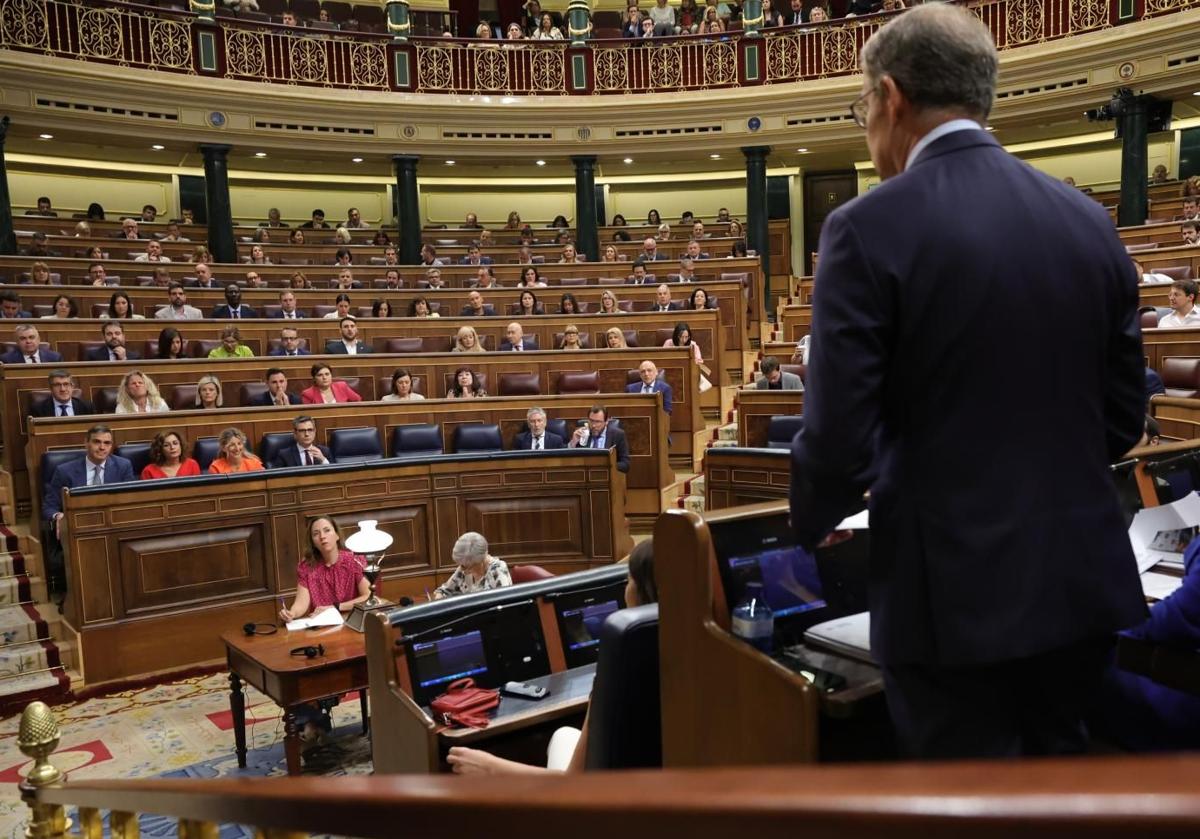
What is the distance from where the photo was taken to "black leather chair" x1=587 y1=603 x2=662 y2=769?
1579 millimetres

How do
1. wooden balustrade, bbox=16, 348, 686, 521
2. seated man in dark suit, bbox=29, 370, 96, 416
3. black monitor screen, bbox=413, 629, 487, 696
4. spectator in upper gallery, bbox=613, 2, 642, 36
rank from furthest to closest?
spectator in upper gallery, bbox=613, 2, 642, 36 → seated man in dark suit, bbox=29, 370, 96, 416 → wooden balustrade, bbox=16, 348, 686, 521 → black monitor screen, bbox=413, 629, 487, 696

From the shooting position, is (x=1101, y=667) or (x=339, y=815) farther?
(x=1101, y=667)

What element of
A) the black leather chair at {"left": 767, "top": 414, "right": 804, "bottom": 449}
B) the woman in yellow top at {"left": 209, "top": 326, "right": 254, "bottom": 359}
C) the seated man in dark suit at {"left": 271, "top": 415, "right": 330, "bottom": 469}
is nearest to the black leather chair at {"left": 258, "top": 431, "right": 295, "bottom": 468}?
the seated man in dark suit at {"left": 271, "top": 415, "right": 330, "bottom": 469}

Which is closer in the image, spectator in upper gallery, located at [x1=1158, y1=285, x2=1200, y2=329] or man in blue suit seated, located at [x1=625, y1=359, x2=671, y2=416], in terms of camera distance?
spectator in upper gallery, located at [x1=1158, y1=285, x2=1200, y2=329]

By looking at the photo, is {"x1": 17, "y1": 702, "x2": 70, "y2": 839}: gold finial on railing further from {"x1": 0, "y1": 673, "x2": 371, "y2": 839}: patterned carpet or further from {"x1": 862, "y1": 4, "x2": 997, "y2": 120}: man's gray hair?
{"x1": 862, "y1": 4, "x2": 997, "y2": 120}: man's gray hair

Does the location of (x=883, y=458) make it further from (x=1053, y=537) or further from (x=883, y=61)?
(x=883, y=61)

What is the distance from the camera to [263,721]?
4336 millimetres

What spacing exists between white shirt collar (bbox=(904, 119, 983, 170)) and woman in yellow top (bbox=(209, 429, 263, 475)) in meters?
4.94

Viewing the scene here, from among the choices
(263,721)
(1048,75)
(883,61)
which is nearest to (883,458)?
(883,61)

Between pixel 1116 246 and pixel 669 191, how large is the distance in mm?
15287

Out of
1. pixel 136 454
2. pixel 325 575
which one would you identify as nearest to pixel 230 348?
pixel 136 454

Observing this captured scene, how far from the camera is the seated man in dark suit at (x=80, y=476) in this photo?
5.08 metres

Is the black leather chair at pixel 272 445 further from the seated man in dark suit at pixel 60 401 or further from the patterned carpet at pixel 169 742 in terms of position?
the patterned carpet at pixel 169 742

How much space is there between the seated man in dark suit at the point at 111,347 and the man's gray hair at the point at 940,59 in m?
6.80
